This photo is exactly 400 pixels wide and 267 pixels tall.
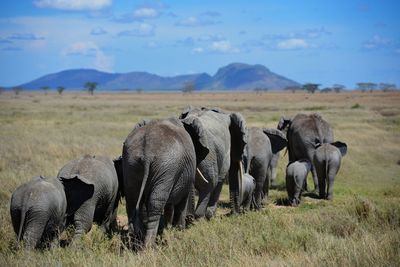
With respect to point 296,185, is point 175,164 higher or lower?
higher

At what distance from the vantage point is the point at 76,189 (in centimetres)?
850

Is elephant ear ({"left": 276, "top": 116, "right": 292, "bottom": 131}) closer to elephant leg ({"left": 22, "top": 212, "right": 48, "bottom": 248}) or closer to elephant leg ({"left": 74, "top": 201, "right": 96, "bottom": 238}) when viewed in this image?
elephant leg ({"left": 74, "top": 201, "right": 96, "bottom": 238})

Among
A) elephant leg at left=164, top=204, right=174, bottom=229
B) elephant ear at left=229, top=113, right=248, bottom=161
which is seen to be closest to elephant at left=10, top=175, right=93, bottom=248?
elephant leg at left=164, top=204, right=174, bottom=229

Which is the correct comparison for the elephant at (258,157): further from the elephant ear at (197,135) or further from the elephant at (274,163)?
→ the elephant ear at (197,135)

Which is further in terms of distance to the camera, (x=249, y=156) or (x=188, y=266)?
(x=249, y=156)

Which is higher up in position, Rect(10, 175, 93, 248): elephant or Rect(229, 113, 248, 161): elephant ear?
Rect(229, 113, 248, 161): elephant ear

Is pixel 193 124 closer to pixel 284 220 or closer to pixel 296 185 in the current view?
pixel 284 220

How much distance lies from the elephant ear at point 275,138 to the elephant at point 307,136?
5.48 ft

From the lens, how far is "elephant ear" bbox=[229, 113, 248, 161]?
10984 mm

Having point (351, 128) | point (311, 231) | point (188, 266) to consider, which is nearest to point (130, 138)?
point (188, 266)

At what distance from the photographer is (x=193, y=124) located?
29.3ft

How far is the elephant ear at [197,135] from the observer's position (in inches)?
348

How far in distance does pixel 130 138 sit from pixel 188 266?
205cm

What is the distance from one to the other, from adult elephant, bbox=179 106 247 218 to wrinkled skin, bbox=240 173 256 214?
Result: 284 millimetres
